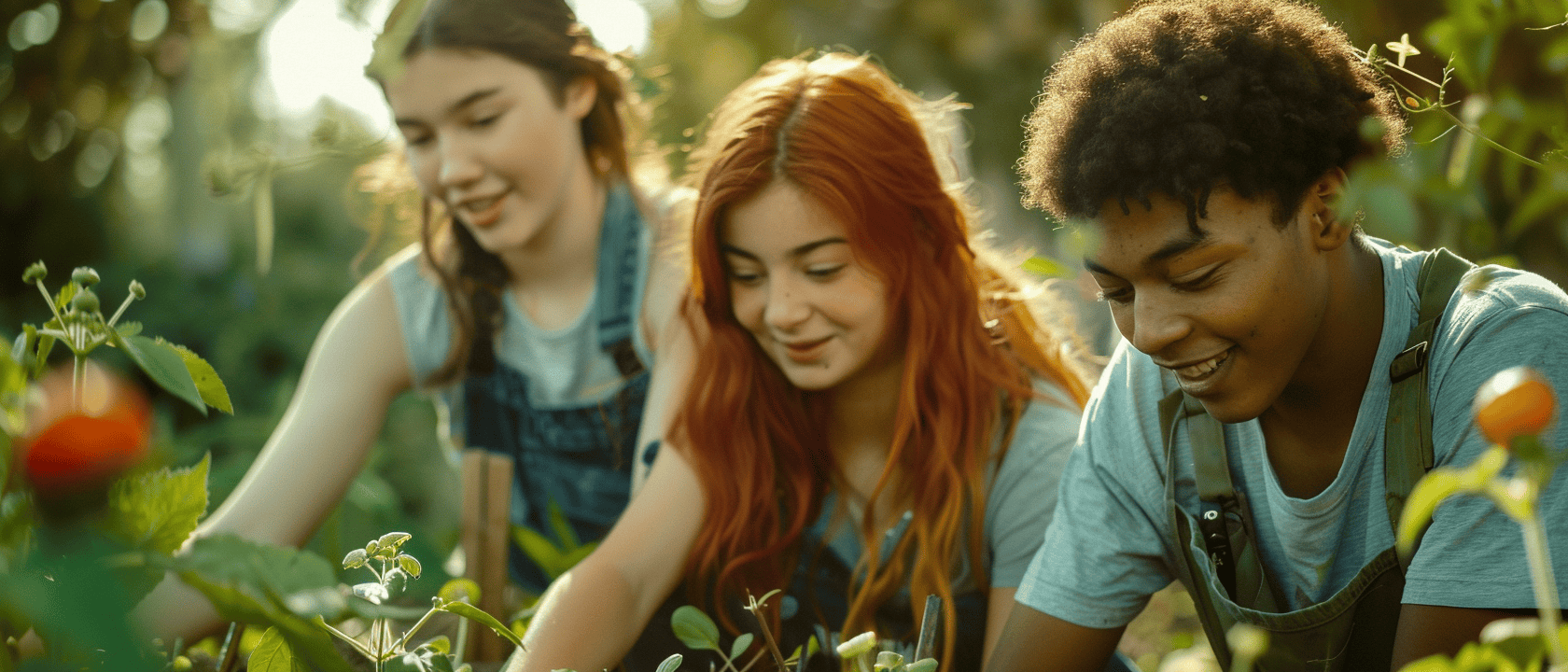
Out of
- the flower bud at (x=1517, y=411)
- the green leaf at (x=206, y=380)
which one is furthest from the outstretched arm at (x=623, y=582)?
the flower bud at (x=1517, y=411)

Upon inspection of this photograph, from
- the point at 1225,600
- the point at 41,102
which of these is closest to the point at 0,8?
the point at 41,102

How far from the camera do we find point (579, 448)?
236 cm

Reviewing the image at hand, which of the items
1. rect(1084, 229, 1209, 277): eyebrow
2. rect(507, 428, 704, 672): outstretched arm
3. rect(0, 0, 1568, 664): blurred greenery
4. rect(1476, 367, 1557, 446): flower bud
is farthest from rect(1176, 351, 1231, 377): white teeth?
rect(507, 428, 704, 672): outstretched arm

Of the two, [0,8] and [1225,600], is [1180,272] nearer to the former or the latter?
[1225,600]

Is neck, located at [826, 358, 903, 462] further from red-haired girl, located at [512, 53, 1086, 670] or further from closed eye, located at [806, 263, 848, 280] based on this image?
closed eye, located at [806, 263, 848, 280]

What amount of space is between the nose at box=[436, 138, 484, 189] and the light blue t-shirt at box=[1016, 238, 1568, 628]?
1.16m

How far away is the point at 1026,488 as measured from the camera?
1.83m

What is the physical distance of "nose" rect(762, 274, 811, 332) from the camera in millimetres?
1774

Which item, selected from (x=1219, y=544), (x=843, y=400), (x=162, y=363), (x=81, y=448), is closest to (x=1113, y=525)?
(x=1219, y=544)

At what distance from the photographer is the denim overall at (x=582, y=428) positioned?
7.44 feet

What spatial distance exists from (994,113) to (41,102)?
12.3ft

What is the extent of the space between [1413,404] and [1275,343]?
157mm

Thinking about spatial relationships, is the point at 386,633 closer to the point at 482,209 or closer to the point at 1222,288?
the point at 1222,288

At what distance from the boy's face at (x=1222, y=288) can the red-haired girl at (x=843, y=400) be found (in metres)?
0.61
